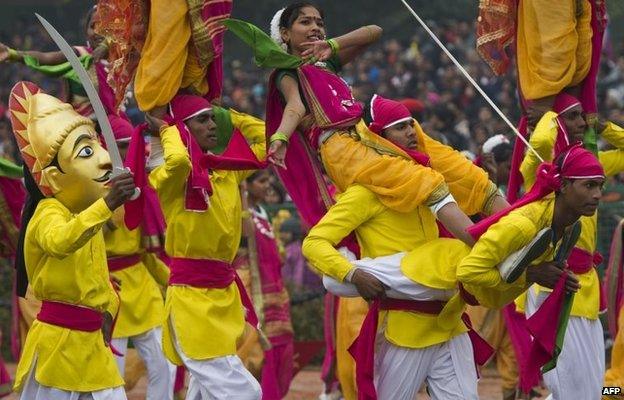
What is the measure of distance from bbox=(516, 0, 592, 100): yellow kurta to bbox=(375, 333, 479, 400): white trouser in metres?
1.84

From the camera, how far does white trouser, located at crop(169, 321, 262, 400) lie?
32.0 ft

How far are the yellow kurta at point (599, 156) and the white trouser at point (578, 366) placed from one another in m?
0.12

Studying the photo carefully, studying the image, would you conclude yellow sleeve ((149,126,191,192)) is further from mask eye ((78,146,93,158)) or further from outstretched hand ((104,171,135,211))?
outstretched hand ((104,171,135,211))

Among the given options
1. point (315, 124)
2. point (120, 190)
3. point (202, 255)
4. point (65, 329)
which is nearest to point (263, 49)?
point (315, 124)

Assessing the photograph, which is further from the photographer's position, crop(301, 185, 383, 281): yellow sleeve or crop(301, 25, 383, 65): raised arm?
crop(301, 25, 383, 65): raised arm

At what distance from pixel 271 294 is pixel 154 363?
175 centimetres

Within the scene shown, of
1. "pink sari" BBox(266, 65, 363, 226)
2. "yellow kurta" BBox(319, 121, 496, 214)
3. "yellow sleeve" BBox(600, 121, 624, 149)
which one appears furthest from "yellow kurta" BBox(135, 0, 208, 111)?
"yellow sleeve" BBox(600, 121, 624, 149)

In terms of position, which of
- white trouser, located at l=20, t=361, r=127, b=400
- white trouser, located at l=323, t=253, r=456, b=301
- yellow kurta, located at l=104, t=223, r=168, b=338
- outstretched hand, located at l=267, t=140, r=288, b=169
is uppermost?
outstretched hand, located at l=267, t=140, r=288, b=169

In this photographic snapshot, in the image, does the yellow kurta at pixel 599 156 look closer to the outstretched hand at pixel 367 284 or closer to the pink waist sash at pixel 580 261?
the pink waist sash at pixel 580 261

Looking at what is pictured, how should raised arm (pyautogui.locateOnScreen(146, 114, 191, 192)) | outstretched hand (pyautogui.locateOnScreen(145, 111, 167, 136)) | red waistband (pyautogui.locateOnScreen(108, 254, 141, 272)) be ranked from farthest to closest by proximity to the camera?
red waistband (pyautogui.locateOnScreen(108, 254, 141, 272)), outstretched hand (pyautogui.locateOnScreen(145, 111, 167, 136)), raised arm (pyautogui.locateOnScreen(146, 114, 191, 192))

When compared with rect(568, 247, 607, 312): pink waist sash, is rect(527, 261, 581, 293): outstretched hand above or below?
above

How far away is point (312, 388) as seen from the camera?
51.9 feet

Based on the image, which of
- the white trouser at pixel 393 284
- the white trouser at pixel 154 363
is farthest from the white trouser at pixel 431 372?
the white trouser at pixel 154 363

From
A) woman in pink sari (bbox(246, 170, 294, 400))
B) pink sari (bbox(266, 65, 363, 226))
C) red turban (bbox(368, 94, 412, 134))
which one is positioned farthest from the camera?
woman in pink sari (bbox(246, 170, 294, 400))
